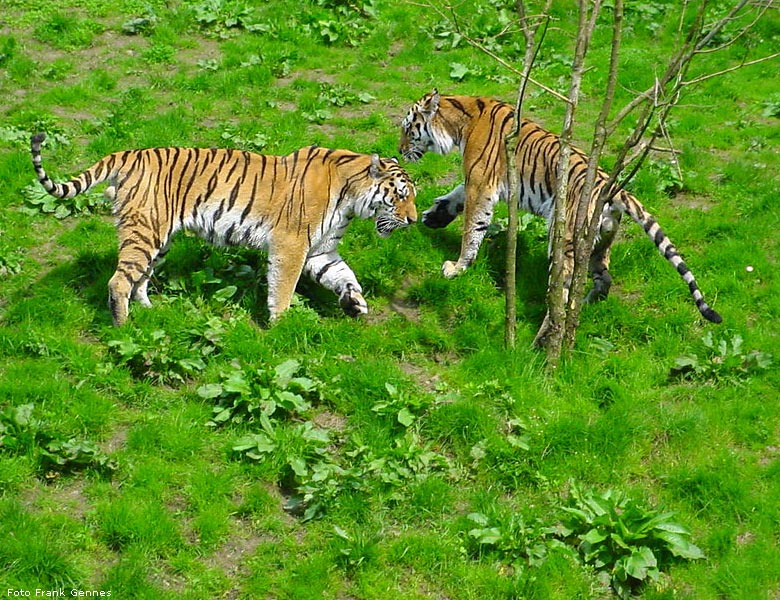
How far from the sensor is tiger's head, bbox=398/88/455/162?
9203 millimetres

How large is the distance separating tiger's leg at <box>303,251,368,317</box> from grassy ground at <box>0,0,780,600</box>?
6.8 inches

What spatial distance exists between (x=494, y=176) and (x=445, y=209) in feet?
2.47

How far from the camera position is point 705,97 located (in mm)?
11688

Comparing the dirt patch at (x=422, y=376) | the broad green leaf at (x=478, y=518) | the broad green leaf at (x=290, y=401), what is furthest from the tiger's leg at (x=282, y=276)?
the broad green leaf at (x=478, y=518)

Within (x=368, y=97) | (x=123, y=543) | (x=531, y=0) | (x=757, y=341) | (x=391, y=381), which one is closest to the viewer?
(x=123, y=543)

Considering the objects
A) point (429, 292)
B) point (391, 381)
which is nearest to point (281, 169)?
point (429, 292)

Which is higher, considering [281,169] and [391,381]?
[281,169]

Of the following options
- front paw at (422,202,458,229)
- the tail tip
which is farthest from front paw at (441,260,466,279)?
the tail tip

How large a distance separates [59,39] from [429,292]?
6779 millimetres

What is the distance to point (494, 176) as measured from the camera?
851 centimetres

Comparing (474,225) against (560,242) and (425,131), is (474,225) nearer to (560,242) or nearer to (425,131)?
(425,131)

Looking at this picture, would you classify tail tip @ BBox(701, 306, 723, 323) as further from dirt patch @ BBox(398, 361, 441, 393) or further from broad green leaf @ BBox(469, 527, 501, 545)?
broad green leaf @ BBox(469, 527, 501, 545)

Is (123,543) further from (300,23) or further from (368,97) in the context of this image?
(300,23)

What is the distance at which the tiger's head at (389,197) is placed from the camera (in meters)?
8.08
